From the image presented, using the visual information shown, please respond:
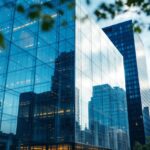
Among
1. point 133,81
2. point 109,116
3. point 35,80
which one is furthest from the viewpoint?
point 133,81

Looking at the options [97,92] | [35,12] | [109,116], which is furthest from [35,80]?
[35,12]

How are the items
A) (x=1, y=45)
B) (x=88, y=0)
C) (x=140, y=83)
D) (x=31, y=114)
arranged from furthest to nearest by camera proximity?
1. (x=140, y=83)
2. (x=31, y=114)
3. (x=88, y=0)
4. (x=1, y=45)

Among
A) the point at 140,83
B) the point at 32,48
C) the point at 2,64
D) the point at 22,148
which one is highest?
the point at 140,83

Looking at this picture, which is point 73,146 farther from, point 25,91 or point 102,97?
point 102,97

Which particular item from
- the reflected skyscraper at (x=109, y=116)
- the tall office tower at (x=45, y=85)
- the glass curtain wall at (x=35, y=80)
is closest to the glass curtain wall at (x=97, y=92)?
the reflected skyscraper at (x=109, y=116)

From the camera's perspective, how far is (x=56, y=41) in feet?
113

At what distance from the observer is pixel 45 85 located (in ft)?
105

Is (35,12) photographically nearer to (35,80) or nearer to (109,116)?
(35,80)

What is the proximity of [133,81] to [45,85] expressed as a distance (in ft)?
345

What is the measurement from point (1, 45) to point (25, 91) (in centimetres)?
2686

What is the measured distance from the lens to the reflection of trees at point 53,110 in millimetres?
29484

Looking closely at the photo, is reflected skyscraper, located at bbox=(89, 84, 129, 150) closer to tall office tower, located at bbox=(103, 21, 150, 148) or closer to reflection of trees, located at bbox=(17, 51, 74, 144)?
reflection of trees, located at bbox=(17, 51, 74, 144)

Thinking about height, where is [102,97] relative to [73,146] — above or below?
above

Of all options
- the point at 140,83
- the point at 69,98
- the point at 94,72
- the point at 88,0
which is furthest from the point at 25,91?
the point at 140,83
